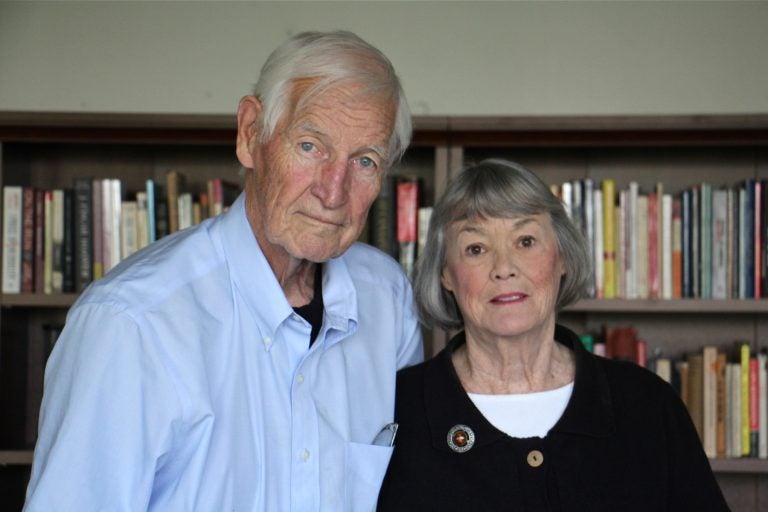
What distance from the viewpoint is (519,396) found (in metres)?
1.95

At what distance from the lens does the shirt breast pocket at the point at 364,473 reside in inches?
67.7

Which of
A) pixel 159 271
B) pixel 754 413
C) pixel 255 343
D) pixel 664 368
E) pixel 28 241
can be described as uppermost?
pixel 28 241

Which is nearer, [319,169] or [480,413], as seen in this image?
[319,169]

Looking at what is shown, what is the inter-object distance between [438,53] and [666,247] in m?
0.96

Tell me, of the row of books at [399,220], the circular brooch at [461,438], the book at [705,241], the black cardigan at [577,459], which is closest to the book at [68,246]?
the row of books at [399,220]

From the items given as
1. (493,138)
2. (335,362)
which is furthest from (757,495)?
(335,362)

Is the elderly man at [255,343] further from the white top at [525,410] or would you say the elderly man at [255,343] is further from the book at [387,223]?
the book at [387,223]

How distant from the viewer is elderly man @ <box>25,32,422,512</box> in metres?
1.39

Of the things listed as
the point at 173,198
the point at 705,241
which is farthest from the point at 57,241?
the point at 705,241

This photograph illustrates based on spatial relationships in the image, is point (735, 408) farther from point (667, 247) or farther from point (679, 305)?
point (667, 247)

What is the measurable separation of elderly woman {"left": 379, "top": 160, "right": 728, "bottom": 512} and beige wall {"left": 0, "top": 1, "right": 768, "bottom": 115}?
3.17ft

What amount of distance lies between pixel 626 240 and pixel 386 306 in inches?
46.6

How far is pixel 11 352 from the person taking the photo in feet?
9.64

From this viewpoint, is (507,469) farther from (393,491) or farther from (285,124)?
(285,124)
